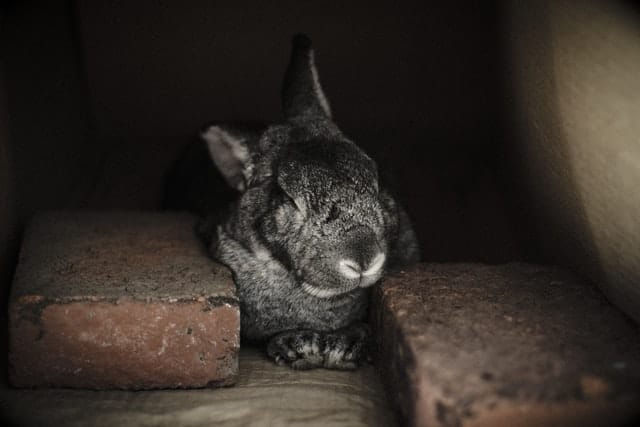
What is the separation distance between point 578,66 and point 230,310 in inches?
62.7

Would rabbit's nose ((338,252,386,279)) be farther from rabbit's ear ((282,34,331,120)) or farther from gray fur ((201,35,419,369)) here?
rabbit's ear ((282,34,331,120))

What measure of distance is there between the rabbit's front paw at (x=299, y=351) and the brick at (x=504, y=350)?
249 millimetres

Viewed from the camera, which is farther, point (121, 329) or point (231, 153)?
point (231, 153)

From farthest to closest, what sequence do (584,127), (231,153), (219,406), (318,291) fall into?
1. (231,153)
2. (318,291)
3. (584,127)
4. (219,406)

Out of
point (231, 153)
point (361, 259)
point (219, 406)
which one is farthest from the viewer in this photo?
point (231, 153)

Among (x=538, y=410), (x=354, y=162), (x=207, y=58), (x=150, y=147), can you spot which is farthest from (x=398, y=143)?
(x=538, y=410)

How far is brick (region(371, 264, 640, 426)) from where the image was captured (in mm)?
2113

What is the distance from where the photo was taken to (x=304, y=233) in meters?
2.92

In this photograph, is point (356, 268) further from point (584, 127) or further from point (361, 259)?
point (584, 127)

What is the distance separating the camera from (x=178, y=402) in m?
2.64

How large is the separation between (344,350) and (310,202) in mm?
635

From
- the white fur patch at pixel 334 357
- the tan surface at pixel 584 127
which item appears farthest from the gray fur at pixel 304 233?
the tan surface at pixel 584 127

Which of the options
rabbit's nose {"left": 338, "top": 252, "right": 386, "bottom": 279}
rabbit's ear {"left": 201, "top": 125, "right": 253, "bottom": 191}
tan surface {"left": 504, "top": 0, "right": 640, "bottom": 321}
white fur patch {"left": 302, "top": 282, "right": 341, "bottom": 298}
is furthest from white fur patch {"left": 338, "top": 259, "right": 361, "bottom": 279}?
tan surface {"left": 504, "top": 0, "right": 640, "bottom": 321}

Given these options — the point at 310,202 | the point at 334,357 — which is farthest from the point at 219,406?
the point at 310,202
